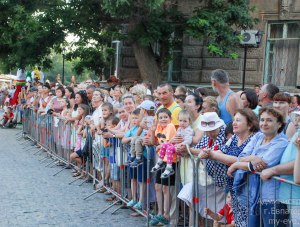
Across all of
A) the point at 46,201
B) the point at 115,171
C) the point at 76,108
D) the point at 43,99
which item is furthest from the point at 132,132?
the point at 43,99

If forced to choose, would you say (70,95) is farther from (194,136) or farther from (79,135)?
(194,136)

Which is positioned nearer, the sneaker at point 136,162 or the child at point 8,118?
the sneaker at point 136,162

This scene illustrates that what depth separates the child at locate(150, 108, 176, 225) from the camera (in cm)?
741

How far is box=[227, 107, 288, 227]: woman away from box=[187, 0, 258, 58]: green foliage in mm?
13041

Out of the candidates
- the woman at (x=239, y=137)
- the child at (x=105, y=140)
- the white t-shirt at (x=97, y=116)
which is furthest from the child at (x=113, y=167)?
the woman at (x=239, y=137)

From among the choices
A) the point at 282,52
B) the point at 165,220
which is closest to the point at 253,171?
the point at 165,220

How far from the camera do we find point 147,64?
20609 millimetres

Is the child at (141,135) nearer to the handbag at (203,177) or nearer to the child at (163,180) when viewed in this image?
the child at (163,180)

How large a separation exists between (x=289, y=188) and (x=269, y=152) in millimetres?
489

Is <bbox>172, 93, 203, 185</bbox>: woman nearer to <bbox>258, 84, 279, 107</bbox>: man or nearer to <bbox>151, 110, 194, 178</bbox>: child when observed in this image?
<bbox>151, 110, 194, 178</bbox>: child

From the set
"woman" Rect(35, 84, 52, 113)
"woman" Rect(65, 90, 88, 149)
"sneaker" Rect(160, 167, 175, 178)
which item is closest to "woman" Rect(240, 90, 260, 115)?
"sneaker" Rect(160, 167, 175, 178)

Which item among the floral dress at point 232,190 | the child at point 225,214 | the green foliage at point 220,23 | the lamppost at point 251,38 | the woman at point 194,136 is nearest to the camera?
the floral dress at point 232,190

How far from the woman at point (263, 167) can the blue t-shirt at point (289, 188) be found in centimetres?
7

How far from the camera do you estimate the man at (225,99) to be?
786 cm
